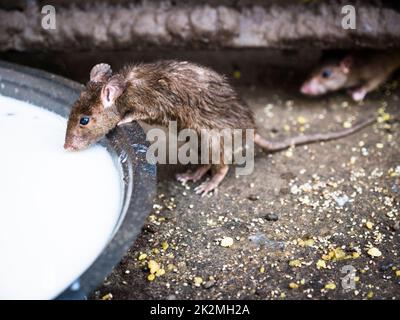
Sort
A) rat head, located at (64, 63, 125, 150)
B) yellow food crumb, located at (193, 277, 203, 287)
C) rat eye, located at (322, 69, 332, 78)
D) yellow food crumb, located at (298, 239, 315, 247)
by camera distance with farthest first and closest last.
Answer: rat eye, located at (322, 69, 332, 78) → yellow food crumb, located at (298, 239, 315, 247) → rat head, located at (64, 63, 125, 150) → yellow food crumb, located at (193, 277, 203, 287)

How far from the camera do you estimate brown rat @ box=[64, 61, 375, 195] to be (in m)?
3.98

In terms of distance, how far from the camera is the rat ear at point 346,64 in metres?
5.69

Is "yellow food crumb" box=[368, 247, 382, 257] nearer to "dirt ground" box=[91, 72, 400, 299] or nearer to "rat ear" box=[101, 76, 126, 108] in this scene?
"dirt ground" box=[91, 72, 400, 299]

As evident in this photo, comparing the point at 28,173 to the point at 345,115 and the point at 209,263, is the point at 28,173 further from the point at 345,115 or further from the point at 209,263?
the point at 345,115

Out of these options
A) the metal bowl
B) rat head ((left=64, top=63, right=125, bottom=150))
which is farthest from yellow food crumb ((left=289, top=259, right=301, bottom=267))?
rat head ((left=64, top=63, right=125, bottom=150))

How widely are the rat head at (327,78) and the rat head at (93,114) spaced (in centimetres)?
220

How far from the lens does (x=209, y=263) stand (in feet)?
13.1

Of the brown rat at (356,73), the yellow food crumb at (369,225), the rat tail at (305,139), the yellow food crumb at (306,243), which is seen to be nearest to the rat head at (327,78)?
the brown rat at (356,73)

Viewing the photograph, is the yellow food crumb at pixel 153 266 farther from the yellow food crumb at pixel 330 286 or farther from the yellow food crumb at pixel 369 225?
the yellow food crumb at pixel 369 225

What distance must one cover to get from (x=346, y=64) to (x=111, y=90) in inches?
103

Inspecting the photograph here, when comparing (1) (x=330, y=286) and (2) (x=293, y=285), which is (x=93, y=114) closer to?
(2) (x=293, y=285)
